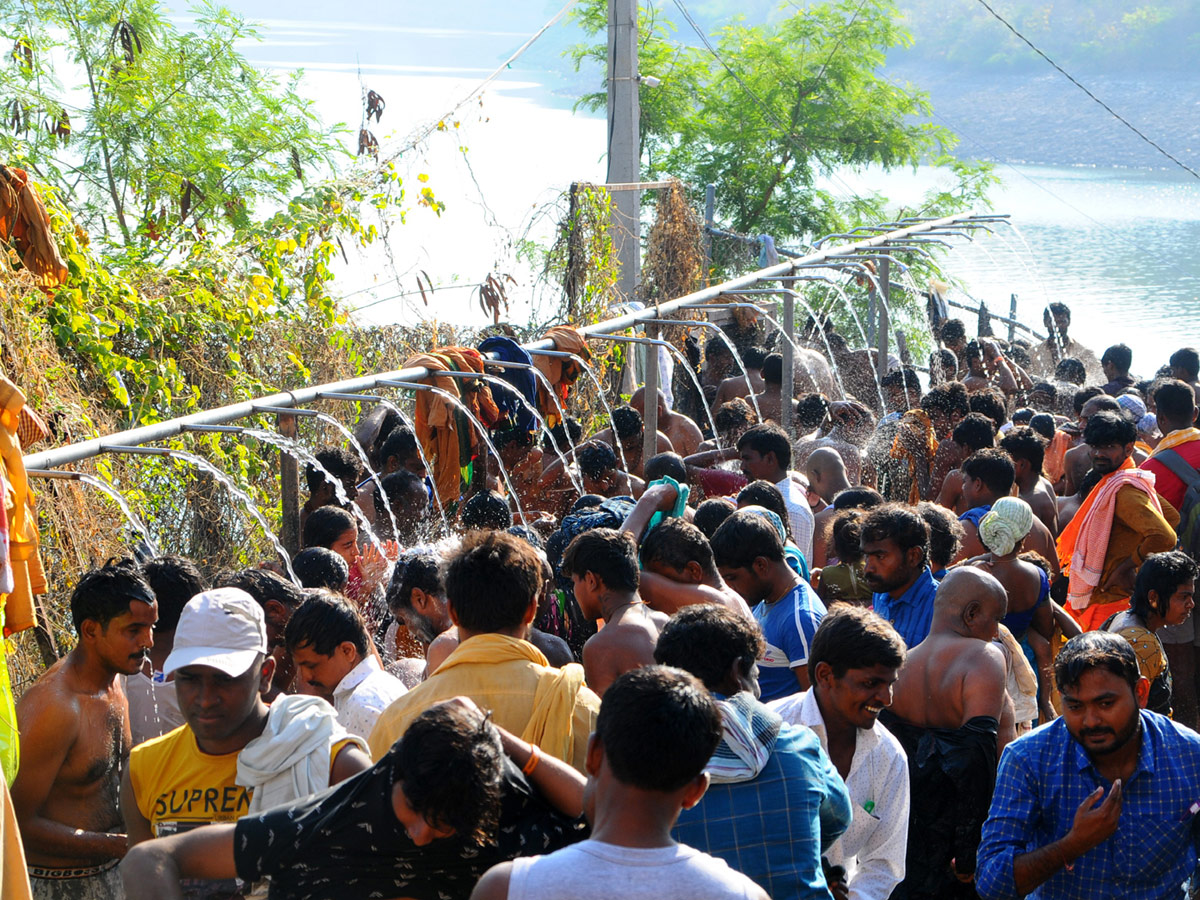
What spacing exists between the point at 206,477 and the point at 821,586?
161 inches

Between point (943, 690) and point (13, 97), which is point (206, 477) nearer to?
point (943, 690)

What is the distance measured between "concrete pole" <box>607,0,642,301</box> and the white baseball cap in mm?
10915

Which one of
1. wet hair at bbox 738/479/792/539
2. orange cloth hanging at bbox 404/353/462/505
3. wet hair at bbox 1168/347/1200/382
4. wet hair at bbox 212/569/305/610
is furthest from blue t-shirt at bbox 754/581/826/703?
wet hair at bbox 1168/347/1200/382

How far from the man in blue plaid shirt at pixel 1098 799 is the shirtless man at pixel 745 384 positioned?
23.2ft

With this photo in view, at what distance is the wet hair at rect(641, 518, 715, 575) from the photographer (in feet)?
15.8

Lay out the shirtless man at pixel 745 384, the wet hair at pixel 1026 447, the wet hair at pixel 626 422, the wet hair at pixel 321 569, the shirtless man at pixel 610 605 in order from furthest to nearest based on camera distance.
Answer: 1. the shirtless man at pixel 745 384
2. the wet hair at pixel 626 422
3. the wet hair at pixel 1026 447
4. the wet hair at pixel 321 569
5. the shirtless man at pixel 610 605

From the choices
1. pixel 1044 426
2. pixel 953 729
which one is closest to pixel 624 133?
pixel 1044 426

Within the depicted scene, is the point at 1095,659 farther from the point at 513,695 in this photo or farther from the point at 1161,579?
the point at 1161,579

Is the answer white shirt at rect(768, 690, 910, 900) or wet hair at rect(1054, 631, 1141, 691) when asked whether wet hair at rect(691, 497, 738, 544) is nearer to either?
white shirt at rect(768, 690, 910, 900)

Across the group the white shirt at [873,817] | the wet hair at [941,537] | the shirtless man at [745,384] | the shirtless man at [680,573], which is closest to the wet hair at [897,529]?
the shirtless man at [680,573]

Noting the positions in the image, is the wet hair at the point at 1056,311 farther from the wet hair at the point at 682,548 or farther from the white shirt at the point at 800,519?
the wet hair at the point at 682,548

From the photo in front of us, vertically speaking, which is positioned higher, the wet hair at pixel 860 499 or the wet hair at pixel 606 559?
the wet hair at pixel 606 559

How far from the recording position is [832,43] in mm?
24469

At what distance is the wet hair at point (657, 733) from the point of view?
2498 millimetres
